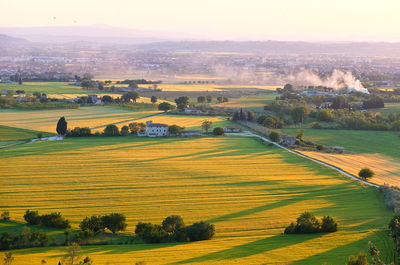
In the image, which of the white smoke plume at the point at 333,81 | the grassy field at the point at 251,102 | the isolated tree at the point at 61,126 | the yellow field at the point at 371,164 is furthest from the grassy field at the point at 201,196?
the white smoke plume at the point at 333,81

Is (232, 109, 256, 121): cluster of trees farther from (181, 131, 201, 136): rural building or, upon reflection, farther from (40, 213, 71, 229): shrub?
(40, 213, 71, 229): shrub

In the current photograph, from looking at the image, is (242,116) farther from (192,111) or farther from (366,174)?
(366,174)

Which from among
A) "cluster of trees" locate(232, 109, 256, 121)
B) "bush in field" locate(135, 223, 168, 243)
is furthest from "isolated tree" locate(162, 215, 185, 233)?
"cluster of trees" locate(232, 109, 256, 121)

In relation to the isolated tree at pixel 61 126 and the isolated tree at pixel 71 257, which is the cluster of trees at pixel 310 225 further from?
the isolated tree at pixel 61 126

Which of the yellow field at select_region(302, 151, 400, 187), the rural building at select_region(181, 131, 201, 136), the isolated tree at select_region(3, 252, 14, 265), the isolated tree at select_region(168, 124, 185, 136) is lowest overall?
the yellow field at select_region(302, 151, 400, 187)

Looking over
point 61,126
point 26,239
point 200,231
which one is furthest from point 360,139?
point 26,239
